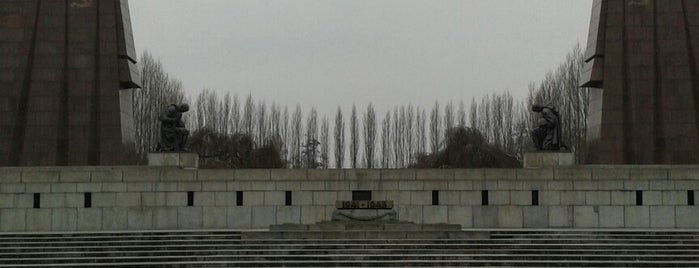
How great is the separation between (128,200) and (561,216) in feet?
34.9

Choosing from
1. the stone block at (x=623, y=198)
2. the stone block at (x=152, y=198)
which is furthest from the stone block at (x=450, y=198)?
the stone block at (x=152, y=198)

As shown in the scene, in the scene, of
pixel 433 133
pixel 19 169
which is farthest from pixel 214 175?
pixel 433 133

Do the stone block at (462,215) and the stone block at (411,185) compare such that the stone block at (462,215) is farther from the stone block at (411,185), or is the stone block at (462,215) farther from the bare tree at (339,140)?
the bare tree at (339,140)

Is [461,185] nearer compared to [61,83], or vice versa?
[461,185]

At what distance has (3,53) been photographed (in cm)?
2962

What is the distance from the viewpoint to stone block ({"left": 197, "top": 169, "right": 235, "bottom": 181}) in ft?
87.7

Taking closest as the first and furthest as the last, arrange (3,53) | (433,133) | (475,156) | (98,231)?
(98,231) < (3,53) < (475,156) < (433,133)

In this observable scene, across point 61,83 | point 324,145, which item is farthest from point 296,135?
point 61,83

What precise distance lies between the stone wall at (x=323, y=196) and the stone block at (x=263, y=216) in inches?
1.0

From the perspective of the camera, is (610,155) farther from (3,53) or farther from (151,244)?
(3,53)

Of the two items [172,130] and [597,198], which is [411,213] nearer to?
[597,198]

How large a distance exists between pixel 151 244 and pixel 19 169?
605 centimetres

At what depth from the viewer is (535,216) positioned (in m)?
26.6

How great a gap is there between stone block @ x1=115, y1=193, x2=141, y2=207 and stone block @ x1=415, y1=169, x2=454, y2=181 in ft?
22.7
